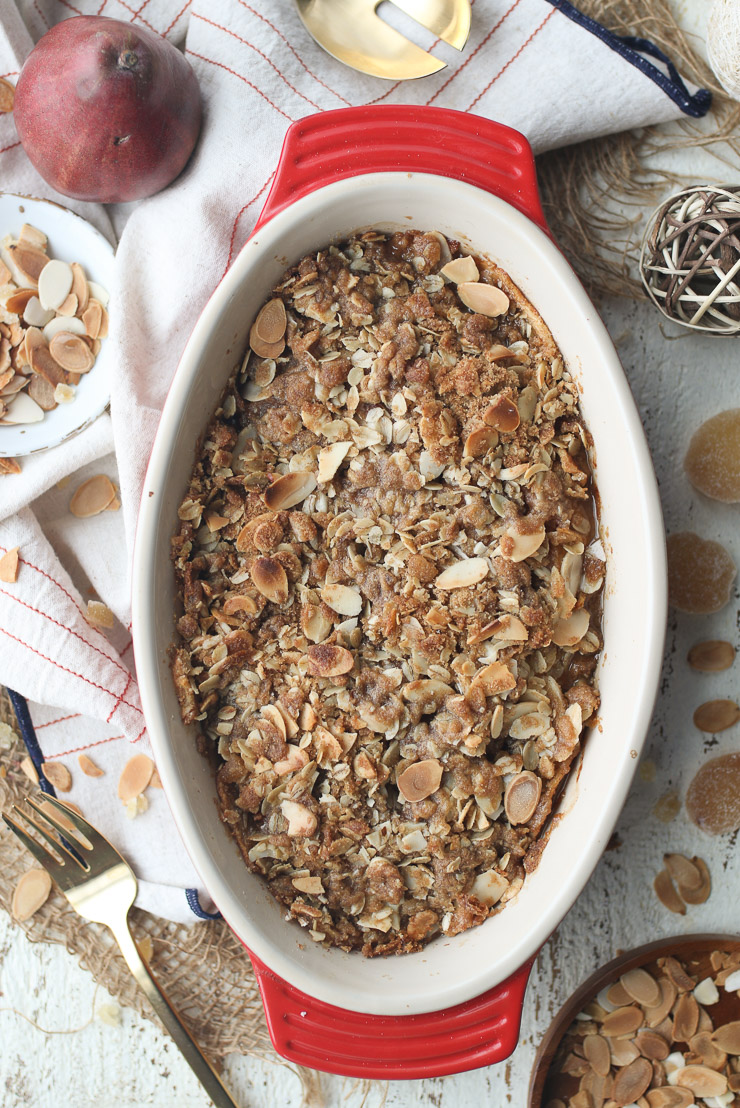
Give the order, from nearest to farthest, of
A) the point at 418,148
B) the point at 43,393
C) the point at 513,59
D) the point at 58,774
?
1. the point at 418,148
2. the point at 513,59
3. the point at 43,393
4. the point at 58,774

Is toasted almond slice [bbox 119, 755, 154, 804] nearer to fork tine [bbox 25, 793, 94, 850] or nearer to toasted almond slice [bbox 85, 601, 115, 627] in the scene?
fork tine [bbox 25, 793, 94, 850]

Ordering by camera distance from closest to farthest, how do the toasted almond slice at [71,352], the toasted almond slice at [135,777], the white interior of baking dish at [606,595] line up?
1. the white interior of baking dish at [606,595]
2. the toasted almond slice at [71,352]
3. the toasted almond slice at [135,777]

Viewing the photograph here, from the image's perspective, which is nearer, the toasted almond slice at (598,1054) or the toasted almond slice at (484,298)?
the toasted almond slice at (484,298)

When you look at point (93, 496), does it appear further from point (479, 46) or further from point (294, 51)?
point (479, 46)

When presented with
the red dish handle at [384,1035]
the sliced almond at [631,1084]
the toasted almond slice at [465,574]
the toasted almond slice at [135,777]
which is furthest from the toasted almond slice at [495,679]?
the sliced almond at [631,1084]

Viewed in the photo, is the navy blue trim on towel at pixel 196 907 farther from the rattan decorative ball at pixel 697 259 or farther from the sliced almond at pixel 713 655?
the rattan decorative ball at pixel 697 259

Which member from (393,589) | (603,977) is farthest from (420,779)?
(603,977)

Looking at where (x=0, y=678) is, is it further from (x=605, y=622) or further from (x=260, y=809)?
(x=605, y=622)
